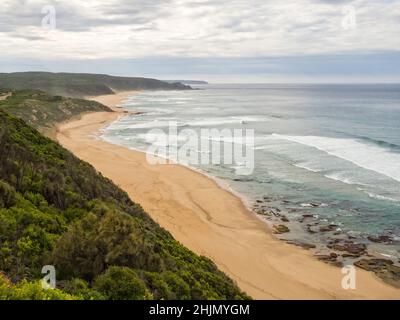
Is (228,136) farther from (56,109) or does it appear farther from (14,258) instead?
(14,258)

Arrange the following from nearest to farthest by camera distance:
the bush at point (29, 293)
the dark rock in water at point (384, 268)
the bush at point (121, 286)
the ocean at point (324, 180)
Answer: the bush at point (29, 293)
the bush at point (121, 286)
the dark rock in water at point (384, 268)
the ocean at point (324, 180)

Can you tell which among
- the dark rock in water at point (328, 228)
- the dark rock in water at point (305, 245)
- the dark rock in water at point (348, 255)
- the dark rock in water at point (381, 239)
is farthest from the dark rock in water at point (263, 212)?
the dark rock in water at point (348, 255)

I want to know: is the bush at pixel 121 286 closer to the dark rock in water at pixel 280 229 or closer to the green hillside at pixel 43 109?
the dark rock in water at pixel 280 229

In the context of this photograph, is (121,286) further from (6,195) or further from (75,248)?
(6,195)

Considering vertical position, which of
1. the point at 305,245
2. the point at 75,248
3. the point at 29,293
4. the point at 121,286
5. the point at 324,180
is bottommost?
the point at 305,245

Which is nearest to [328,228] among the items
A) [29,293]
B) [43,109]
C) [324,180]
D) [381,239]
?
[381,239]
